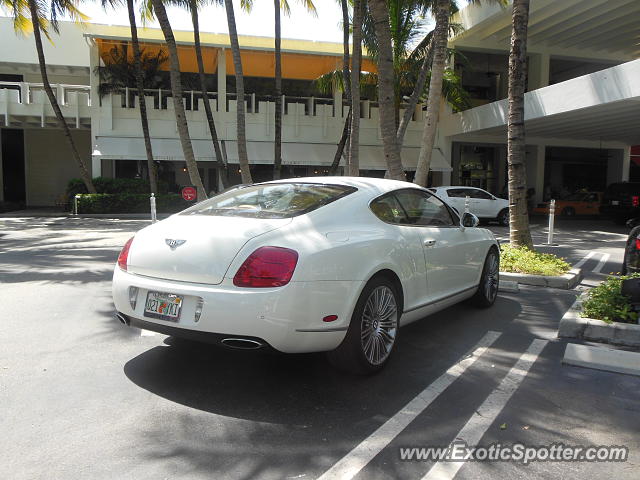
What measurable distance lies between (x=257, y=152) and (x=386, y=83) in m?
14.6

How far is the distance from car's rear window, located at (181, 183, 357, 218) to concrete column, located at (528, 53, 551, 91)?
23428 mm

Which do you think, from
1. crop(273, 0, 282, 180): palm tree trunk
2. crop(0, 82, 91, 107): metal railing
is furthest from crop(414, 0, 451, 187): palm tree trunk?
crop(0, 82, 91, 107): metal railing

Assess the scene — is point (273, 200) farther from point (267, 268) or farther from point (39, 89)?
point (39, 89)

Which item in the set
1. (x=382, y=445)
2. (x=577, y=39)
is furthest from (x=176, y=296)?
(x=577, y=39)

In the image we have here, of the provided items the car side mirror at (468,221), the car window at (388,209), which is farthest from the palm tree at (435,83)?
the car window at (388,209)

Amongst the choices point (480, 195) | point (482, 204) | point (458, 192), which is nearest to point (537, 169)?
point (480, 195)

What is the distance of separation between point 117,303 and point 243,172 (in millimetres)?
12677

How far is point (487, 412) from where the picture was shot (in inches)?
134

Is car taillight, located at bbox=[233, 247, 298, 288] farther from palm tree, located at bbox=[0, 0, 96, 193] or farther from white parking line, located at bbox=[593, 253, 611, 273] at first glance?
palm tree, located at bbox=[0, 0, 96, 193]

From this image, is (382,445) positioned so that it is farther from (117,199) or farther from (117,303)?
(117,199)

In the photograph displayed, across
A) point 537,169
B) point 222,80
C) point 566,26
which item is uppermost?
point 566,26

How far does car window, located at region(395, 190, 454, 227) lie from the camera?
4.77 m

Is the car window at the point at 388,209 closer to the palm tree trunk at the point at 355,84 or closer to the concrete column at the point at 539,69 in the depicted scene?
the palm tree trunk at the point at 355,84

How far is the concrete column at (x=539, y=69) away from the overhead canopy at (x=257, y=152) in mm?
5538
